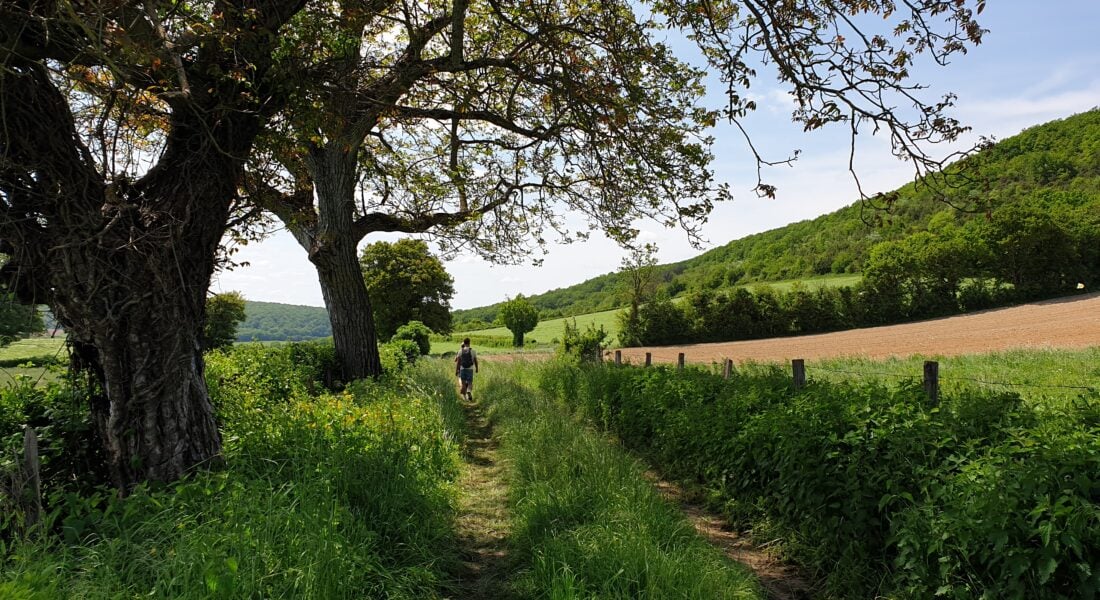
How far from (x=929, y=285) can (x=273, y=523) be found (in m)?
47.7

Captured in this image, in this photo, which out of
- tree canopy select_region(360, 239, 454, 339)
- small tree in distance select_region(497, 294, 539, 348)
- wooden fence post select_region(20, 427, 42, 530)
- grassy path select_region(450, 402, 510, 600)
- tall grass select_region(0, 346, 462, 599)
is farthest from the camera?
small tree in distance select_region(497, 294, 539, 348)

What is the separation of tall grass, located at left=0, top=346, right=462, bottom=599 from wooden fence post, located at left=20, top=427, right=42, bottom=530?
0.14m

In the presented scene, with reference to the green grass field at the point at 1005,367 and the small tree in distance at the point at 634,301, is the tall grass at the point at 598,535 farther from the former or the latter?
the small tree in distance at the point at 634,301

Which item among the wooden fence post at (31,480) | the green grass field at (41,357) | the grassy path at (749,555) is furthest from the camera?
the green grass field at (41,357)

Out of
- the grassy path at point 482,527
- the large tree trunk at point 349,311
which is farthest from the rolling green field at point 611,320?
the grassy path at point 482,527

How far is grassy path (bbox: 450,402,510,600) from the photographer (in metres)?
4.05

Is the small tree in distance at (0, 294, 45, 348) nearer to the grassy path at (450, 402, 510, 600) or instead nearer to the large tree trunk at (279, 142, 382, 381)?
the grassy path at (450, 402, 510, 600)

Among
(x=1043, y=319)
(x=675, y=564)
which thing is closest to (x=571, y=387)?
(x=675, y=564)

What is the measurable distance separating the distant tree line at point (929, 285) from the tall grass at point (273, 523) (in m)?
33.2

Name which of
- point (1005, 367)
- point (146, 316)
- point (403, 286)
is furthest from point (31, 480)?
point (403, 286)

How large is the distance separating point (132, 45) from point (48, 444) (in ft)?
9.57

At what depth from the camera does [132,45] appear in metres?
3.31

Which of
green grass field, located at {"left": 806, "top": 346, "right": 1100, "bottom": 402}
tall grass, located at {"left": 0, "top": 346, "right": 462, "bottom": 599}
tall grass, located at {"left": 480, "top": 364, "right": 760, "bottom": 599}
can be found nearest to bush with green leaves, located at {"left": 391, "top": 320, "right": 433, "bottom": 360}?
green grass field, located at {"left": 806, "top": 346, "right": 1100, "bottom": 402}

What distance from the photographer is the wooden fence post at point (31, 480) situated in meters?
3.14
